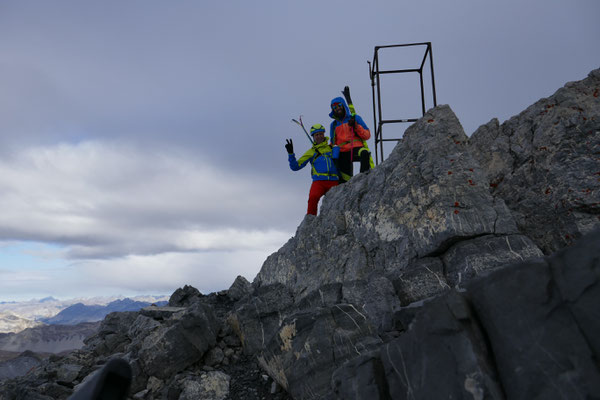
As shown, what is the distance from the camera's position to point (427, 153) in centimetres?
934

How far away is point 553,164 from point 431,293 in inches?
166

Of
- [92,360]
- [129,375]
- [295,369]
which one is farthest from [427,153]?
[92,360]

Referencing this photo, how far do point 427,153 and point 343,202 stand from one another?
3.07 metres

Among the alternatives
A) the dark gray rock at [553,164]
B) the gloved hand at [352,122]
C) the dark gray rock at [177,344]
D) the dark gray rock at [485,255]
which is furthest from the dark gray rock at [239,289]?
the dark gray rock at [553,164]

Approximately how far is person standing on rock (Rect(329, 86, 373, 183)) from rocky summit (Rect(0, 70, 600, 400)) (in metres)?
2.47

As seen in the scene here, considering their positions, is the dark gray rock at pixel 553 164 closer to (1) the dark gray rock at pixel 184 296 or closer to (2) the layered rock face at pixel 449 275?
(2) the layered rock face at pixel 449 275

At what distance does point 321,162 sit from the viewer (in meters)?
14.8

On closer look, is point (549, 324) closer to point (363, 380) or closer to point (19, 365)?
point (363, 380)

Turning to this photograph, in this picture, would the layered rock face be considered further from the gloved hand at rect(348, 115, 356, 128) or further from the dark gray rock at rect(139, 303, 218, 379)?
the gloved hand at rect(348, 115, 356, 128)

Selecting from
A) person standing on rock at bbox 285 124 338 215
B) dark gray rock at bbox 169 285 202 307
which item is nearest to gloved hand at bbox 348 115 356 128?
person standing on rock at bbox 285 124 338 215

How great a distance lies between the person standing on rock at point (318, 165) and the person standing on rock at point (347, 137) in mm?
436

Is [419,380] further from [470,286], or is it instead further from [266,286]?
[266,286]

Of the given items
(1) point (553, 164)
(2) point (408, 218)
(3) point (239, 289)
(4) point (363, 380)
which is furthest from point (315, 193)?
(4) point (363, 380)

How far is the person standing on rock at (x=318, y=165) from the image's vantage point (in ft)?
46.7
